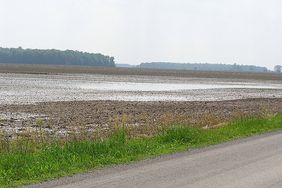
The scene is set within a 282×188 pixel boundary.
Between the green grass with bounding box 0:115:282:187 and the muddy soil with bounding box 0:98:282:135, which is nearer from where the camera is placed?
the green grass with bounding box 0:115:282:187

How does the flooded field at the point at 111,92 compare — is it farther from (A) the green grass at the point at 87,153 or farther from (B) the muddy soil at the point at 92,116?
(A) the green grass at the point at 87,153

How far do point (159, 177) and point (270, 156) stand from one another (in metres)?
4.75

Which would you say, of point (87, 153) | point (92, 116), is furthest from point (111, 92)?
point (87, 153)

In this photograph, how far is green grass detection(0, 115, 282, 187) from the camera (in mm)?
11273

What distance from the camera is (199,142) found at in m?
17.2

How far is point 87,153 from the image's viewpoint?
13719 millimetres

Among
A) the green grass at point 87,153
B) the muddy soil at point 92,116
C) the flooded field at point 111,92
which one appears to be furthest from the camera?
the flooded field at point 111,92

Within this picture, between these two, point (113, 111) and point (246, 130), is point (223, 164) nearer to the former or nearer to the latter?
point (246, 130)

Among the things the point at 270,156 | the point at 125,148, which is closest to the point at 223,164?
the point at 270,156

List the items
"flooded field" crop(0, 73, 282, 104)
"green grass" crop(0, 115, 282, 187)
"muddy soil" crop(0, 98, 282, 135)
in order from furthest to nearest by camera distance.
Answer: "flooded field" crop(0, 73, 282, 104) → "muddy soil" crop(0, 98, 282, 135) → "green grass" crop(0, 115, 282, 187)

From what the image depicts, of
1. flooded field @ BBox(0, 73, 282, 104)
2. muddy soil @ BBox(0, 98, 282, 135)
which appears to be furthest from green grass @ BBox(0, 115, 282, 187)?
flooded field @ BBox(0, 73, 282, 104)

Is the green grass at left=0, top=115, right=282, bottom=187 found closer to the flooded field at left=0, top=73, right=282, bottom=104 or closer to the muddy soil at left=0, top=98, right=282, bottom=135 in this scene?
the muddy soil at left=0, top=98, right=282, bottom=135

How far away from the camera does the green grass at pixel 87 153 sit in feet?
37.0

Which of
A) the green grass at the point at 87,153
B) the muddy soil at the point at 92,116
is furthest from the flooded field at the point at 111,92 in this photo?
the green grass at the point at 87,153
